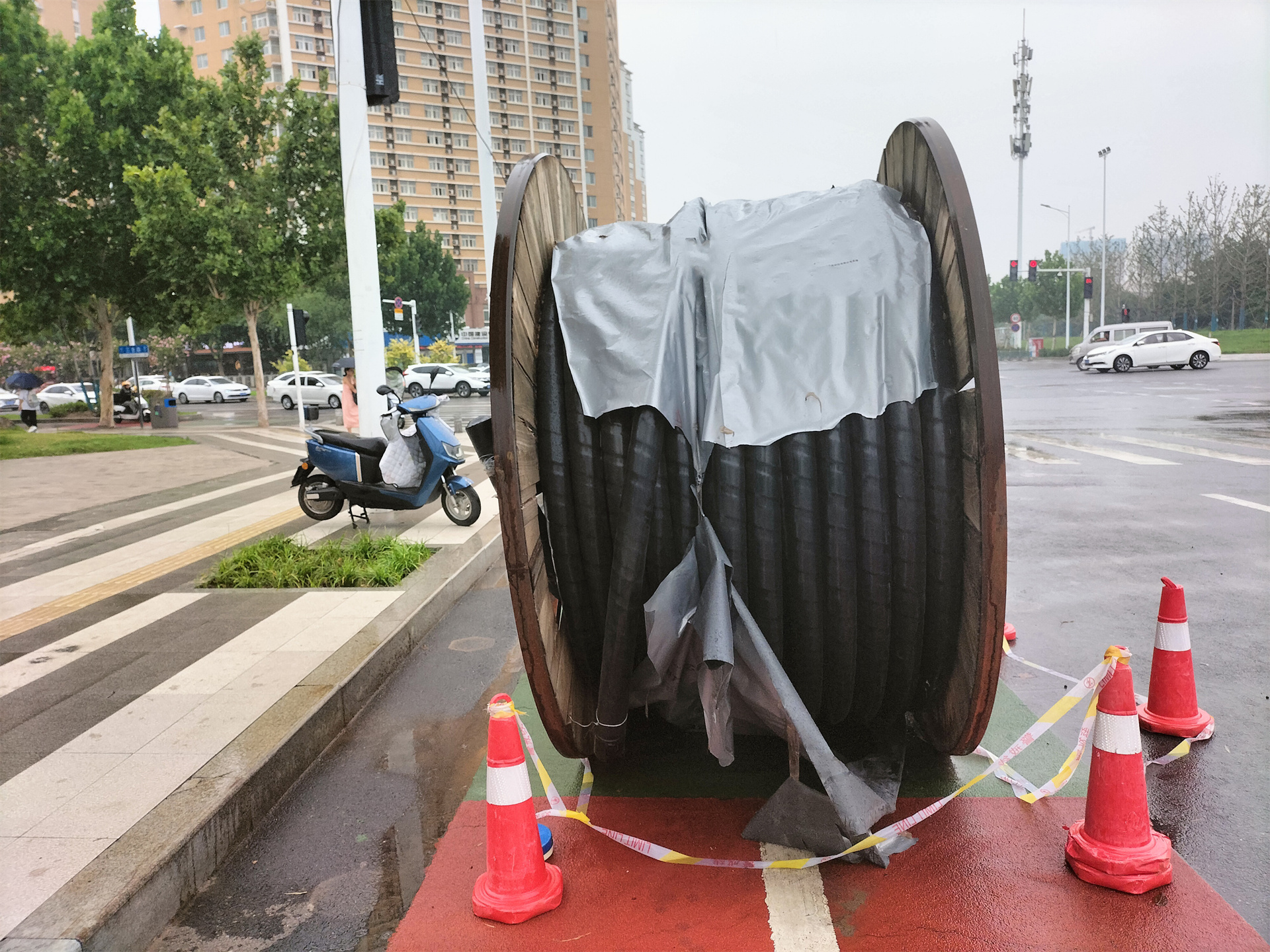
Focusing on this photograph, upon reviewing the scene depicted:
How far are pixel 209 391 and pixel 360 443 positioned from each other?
4317 cm

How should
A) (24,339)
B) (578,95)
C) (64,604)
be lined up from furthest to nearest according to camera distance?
1. (578,95)
2. (24,339)
3. (64,604)

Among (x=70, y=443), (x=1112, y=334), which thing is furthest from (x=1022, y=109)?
(x=70, y=443)

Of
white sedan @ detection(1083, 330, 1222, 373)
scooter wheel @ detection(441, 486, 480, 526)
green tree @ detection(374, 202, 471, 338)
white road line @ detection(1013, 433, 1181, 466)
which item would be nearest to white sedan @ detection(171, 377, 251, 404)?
green tree @ detection(374, 202, 471, 338)

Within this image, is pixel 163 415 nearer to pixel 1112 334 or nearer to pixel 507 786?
pixel 507 786

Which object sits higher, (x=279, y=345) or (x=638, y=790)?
(x=279, y=345)

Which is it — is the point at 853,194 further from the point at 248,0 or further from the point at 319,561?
the point at 248,0

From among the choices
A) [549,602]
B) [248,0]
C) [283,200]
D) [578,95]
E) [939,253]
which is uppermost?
[248,0]

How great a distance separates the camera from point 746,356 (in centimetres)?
310

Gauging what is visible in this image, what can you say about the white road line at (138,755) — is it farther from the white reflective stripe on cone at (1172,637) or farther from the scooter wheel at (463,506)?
the white reflective stripe on cone at (1172,637)

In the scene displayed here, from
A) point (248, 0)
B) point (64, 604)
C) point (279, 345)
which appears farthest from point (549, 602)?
point (248, 0)

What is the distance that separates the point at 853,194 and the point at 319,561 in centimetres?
521

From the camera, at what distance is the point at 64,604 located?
647 centimetres

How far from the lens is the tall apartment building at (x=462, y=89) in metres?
97.6

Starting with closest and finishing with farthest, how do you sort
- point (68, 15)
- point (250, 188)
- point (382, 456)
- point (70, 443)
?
point (382, 456)
point (70, 443)
point (250, 188)
point (68, 15)
